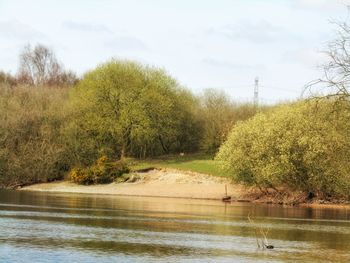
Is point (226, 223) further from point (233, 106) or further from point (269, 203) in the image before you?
point (233, 106)

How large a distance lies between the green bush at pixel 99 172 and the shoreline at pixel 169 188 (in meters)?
0.97

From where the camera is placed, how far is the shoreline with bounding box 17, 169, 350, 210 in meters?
88.6

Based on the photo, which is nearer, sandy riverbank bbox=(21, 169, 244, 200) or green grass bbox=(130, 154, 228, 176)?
sandy riverbank bbox=(21, 169, 244, 200)

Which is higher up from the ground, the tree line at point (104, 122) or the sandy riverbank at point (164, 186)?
the tree line at point (104, 122)

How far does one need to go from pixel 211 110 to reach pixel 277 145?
42.7 m

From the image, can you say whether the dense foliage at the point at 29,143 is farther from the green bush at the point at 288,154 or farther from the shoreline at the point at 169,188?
the green bush at the point at 288,154

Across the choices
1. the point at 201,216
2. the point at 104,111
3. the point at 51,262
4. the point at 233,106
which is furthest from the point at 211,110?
the point at 51,262

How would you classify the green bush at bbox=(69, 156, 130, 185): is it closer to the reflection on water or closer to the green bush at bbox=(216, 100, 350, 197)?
the green bush at bbox=(216, 100, 350, 197)

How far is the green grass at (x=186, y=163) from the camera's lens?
321 ft

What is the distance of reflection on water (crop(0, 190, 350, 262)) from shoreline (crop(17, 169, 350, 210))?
35.8 ft

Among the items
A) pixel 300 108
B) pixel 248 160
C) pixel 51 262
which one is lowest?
pixel 51 262

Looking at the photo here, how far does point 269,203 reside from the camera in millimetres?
83375

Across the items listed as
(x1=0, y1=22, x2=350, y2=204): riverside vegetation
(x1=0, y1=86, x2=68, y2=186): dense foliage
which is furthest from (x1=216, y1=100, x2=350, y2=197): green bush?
(x1=0, y1=86, x2=68, y2=186): dense foliage

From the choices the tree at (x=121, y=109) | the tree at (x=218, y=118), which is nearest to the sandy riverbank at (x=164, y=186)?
the tree at (x=121, y=109)
